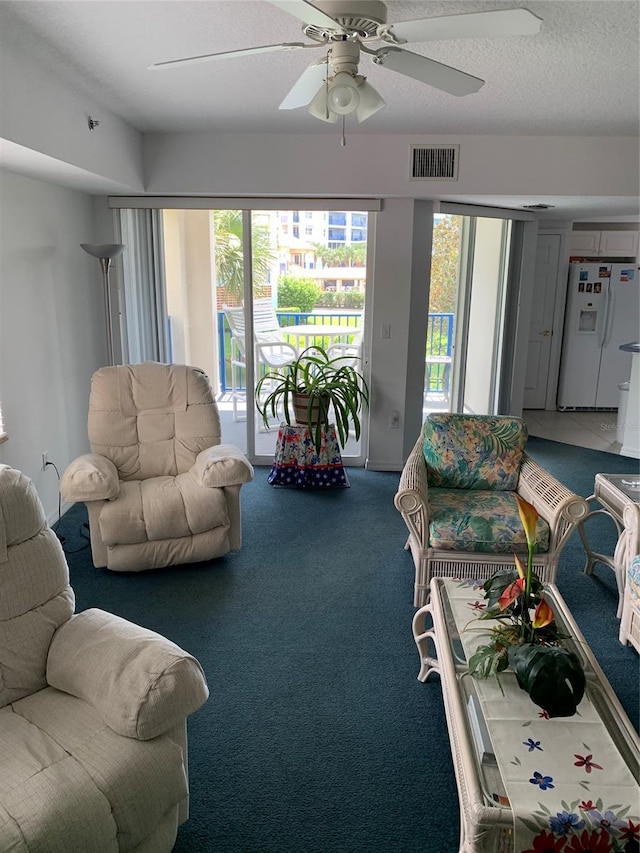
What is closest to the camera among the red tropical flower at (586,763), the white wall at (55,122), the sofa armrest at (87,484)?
the red tropical flower at (586,763)

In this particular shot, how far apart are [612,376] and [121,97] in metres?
5.83

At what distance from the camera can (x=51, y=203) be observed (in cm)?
382

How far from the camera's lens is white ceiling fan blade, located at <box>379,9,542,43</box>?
66.2 inches

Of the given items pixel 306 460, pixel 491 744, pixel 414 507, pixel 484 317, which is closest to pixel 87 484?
pixel 414 507

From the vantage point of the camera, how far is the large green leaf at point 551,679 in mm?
1664

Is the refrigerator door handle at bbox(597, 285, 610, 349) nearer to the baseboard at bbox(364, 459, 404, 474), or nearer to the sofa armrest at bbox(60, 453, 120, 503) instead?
the baseboard at bbox(364, 459, 404, 474)

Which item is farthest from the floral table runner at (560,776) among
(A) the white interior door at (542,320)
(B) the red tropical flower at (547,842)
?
(A) the white interior door at (542,320)

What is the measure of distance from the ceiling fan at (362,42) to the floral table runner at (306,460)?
2569 millimetres

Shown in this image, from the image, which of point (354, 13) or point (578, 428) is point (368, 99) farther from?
point (578, 428)

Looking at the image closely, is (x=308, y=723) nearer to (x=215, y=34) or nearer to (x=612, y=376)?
(x=215, y=34)

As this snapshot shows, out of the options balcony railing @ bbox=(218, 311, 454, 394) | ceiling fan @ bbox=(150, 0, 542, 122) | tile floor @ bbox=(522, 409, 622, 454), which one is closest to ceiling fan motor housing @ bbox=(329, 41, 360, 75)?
ceiling fan @ bbox=(150, 0, 542, 122)

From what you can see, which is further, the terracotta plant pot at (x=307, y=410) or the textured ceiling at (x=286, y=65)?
the terracotta plant pot at (x=307, y=410)

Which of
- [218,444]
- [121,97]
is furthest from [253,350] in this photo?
[121,97]

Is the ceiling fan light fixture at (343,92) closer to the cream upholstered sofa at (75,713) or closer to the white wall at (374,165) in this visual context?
the cream upholstered sofa at (75,713)
